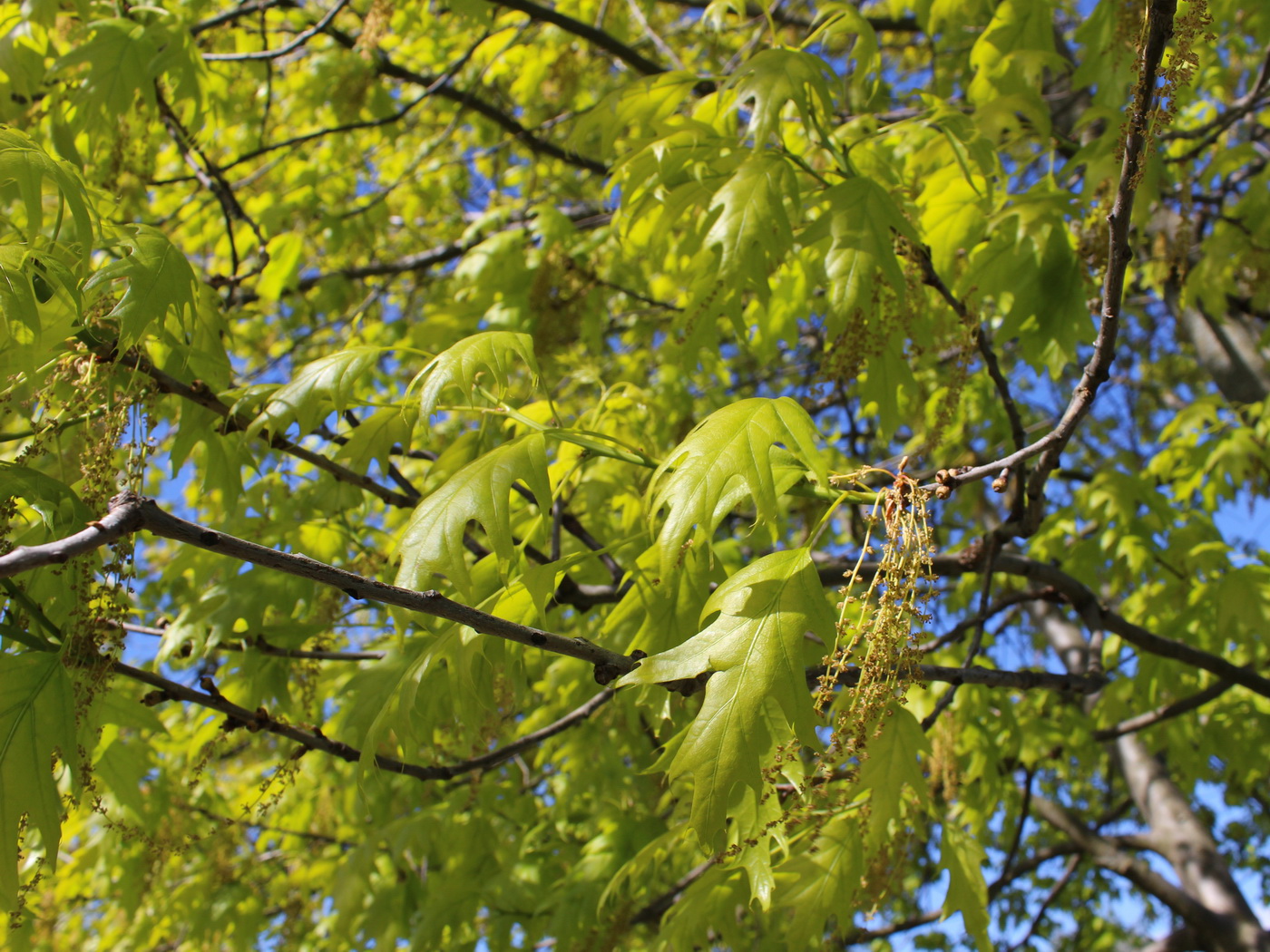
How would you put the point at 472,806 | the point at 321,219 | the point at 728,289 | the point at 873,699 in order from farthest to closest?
the point at 321,219 < the point at 472,806 < the point at 728,289 < the point at 873,699

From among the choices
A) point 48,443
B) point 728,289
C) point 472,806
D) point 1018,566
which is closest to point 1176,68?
point 728,289

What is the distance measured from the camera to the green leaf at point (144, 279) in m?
1.58

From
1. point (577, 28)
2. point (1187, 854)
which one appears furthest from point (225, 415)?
point (1187, 854)

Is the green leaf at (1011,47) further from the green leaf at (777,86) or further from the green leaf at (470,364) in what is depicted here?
the green leaf at (470,364)

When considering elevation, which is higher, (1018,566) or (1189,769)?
(1018,566)

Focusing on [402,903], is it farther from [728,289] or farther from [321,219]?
[321,219]

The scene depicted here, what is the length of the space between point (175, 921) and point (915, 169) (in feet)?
16.3

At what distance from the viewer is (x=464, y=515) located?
1588mm

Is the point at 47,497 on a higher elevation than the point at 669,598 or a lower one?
higher

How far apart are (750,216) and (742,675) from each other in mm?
1186

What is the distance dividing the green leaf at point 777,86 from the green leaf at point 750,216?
3.0 inches

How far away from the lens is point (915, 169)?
3.04 meters

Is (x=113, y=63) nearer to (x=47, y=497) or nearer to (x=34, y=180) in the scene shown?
(x=34, y=180)

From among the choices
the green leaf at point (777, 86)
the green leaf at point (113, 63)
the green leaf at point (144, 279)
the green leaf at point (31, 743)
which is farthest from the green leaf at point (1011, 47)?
the green leaf at point (31, 743)
